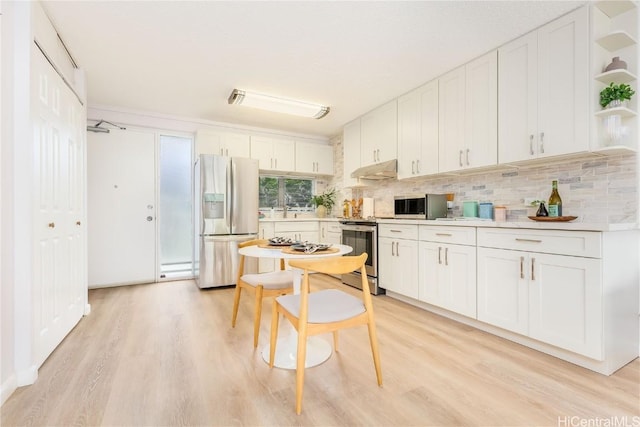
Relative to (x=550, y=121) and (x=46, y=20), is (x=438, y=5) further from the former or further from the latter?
(x=46, y=20)

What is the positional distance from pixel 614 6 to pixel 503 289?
215cm

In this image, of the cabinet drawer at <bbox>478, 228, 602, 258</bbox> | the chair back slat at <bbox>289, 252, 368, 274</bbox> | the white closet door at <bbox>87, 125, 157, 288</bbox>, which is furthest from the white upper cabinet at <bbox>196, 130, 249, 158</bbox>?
the cabinet drawer at <bbox>478, 228, 602, 258</bbox>

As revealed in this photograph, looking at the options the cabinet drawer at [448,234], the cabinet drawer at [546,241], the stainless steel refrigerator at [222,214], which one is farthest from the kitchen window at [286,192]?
the cabinet drawer at [546,241]

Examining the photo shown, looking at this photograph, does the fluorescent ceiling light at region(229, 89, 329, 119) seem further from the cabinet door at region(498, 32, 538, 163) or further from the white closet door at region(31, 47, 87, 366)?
the cabinet door at region(498, 32, 538, 163)

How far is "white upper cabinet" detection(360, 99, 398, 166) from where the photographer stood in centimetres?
381

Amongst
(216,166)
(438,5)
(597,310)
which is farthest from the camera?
(216,166)

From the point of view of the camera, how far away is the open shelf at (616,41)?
202cm

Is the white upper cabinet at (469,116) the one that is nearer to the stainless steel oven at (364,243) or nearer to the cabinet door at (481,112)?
the cabinet door at (481,112)

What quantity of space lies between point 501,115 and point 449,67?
0.77 metres

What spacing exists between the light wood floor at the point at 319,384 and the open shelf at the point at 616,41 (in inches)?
88.0

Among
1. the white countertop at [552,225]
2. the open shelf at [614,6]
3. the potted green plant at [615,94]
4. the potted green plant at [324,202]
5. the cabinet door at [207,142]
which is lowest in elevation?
the white countertop at [552,225]

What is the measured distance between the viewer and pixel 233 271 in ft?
13.5

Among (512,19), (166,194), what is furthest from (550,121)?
(166,194)

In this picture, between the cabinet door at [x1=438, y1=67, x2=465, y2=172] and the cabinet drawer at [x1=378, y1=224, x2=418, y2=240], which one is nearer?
the cabinet door at [x1=438, y1=67, x2=465, y2=172]
